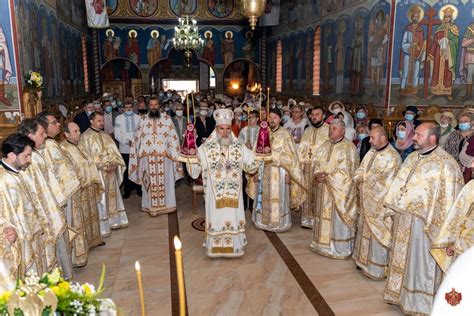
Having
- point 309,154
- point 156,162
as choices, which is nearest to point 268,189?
point 309,154

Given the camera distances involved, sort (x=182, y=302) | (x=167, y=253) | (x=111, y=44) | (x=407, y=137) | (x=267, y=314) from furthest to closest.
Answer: (x=111, y=44)
(x=167, y=253)
(x=407, y=137)
(x=267, y=314)
(x=182, y=302)

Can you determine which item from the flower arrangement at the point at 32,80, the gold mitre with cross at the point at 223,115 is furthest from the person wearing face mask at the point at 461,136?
the flower arrangement at the point at 32,80

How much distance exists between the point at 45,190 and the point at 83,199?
1.80m

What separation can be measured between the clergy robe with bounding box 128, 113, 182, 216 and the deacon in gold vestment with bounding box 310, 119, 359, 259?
292 centimetres

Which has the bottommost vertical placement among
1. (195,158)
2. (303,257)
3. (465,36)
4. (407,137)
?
(303,257)

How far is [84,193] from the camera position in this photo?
5797 millimetres

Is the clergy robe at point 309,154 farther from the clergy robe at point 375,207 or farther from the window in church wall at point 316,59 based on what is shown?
the window in church wall at point 316,59

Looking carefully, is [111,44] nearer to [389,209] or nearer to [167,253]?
[167,253]

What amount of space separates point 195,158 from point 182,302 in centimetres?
419

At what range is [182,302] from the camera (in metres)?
1.33

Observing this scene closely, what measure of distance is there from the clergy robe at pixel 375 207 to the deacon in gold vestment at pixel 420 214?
0.46 meters

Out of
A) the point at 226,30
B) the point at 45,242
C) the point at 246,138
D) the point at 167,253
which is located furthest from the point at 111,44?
the point at 45,242

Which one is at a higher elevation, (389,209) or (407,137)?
(407,137)

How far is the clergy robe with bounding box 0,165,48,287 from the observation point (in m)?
3.34
